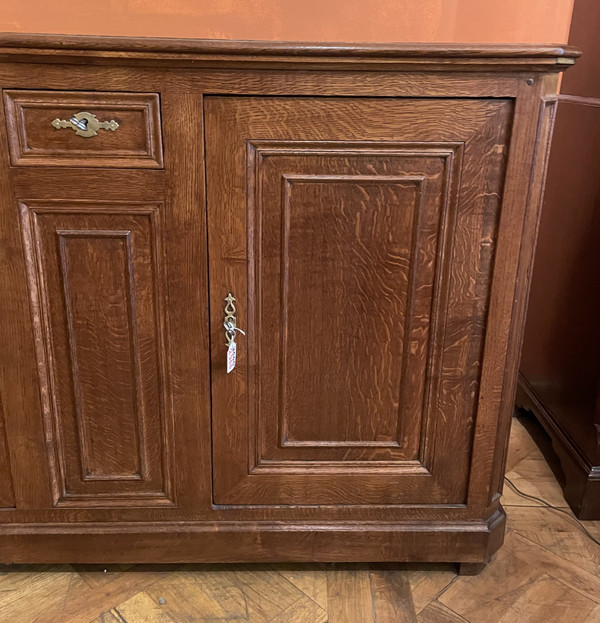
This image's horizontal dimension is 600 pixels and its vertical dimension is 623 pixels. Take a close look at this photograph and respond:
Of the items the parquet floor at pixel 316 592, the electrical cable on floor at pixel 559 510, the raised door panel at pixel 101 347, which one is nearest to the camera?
the raised door panel at pixel 101 347

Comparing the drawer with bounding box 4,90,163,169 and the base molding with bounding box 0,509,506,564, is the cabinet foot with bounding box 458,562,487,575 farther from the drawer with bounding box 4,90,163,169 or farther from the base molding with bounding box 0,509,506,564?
the drawer with bounding box 4,90,163,169

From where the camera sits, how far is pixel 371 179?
3.24ft

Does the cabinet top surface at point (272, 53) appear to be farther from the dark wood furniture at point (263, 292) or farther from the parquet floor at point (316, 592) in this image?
the parquet floor at point (316, 592)

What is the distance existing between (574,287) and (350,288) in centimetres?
73

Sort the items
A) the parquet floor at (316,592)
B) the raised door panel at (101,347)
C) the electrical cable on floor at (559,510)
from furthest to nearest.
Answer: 1. the electrical cable on floor at (559,510)
2. the parquet floor at (316,592)
3. the raised door panel at (101,347)

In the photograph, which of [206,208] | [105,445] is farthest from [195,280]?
[105,445]

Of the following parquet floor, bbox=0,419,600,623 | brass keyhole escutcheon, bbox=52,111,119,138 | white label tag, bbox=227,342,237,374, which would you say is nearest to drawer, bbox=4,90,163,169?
brass keyhole escutcheon, bbox=52,111,119,138

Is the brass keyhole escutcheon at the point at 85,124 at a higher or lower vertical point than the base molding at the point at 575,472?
higher

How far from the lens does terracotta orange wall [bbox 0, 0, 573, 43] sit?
142 centimetres

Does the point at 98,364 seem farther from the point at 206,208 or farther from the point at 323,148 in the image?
the point at 323,148

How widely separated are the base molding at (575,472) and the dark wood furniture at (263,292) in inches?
11.2

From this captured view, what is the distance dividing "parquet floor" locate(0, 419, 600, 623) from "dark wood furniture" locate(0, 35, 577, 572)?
61 mm

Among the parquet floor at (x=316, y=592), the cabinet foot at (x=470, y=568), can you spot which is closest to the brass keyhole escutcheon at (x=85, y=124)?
the parquet floor at (x=316, y=592)

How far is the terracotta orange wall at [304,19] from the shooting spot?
1.42 meters
